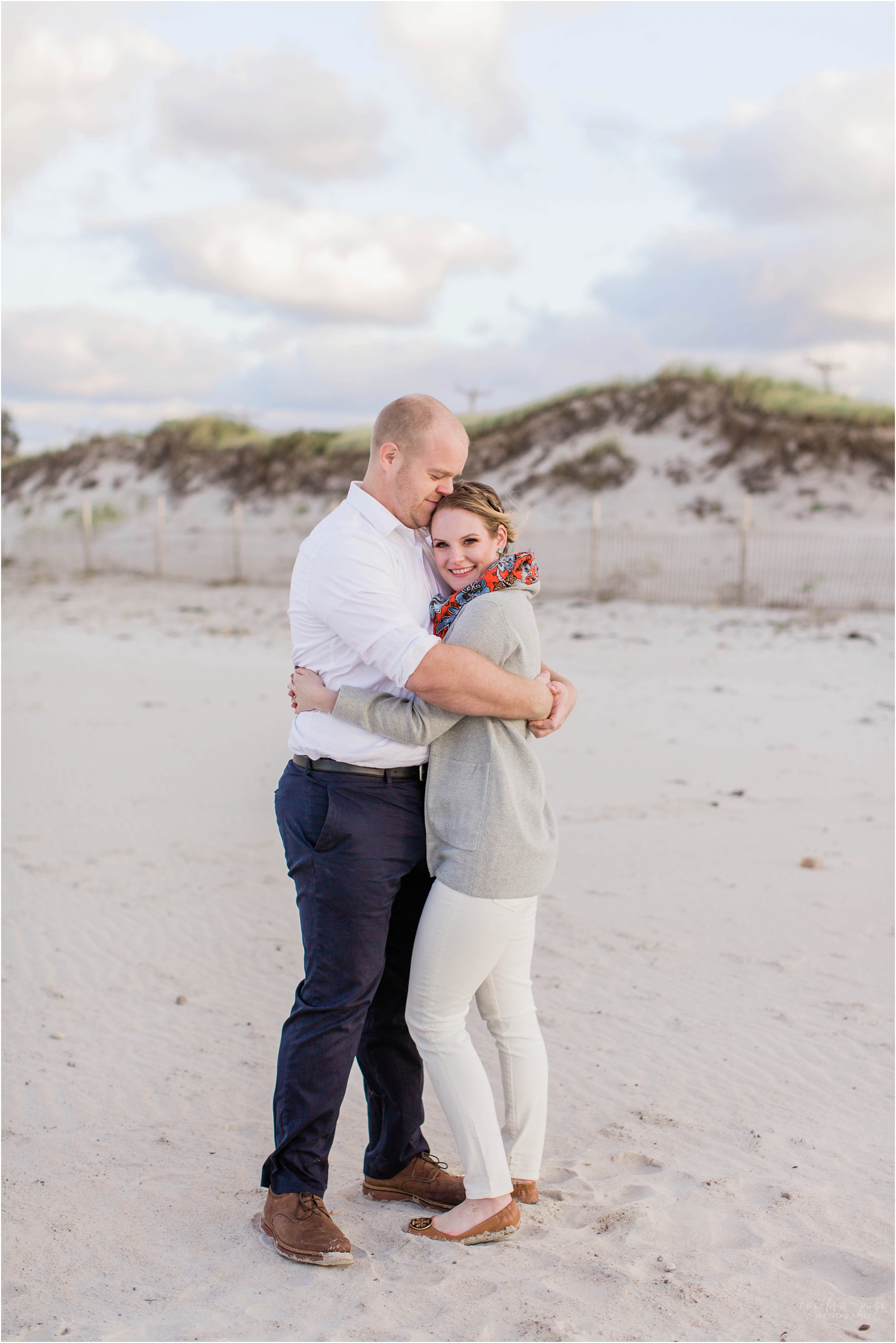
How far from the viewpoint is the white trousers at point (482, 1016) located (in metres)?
2.84

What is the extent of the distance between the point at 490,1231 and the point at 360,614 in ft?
5.62

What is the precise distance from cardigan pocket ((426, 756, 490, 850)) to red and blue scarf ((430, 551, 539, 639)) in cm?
35

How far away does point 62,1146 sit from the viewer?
356 cm

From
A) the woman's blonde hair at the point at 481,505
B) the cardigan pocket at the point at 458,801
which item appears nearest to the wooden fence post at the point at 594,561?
the woman's blonde hair at the point at 481,505

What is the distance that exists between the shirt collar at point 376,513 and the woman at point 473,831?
0.11m

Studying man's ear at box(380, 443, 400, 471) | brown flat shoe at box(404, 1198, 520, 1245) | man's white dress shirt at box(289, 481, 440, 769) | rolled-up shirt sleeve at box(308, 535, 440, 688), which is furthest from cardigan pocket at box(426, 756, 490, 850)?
brown flat shoe at box(404, 1198, 520, 1245)

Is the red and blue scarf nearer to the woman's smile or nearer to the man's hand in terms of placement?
the woman's smile

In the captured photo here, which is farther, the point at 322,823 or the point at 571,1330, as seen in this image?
the point at 322,823

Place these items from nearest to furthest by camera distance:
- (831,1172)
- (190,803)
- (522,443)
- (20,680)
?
(831,1172), (190,803), (20,680), (522,443)

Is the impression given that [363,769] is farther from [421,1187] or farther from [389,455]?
[421,1187]

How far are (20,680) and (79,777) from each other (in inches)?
194

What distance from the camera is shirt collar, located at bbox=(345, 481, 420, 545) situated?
2.83 meters

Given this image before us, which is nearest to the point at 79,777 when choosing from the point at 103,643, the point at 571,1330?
the point at 571,1330

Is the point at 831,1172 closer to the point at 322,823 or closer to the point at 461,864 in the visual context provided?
the point at 461,864
